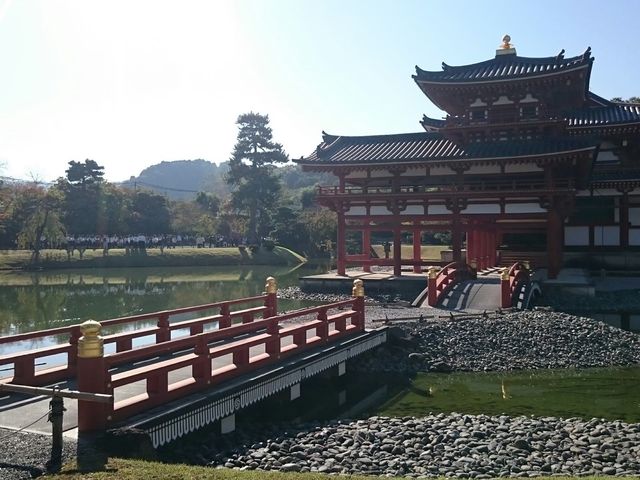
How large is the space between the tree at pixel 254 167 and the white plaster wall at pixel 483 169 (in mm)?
38077

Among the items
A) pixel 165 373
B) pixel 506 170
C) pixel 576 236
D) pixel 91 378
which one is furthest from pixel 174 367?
pixel 576 236

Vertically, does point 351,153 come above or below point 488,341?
above

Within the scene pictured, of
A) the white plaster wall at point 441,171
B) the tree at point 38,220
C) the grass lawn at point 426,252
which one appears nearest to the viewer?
the white plaster wall at point 441,171

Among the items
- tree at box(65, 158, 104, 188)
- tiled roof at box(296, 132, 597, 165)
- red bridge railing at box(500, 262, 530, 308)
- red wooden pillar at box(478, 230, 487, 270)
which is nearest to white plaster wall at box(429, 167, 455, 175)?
tiled roof at box(296, 132, 597, 165)

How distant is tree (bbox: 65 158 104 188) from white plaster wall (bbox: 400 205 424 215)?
43433 millimetres

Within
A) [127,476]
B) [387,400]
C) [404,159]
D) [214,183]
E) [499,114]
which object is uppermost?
[214,183]

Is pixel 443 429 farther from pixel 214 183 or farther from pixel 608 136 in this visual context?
pixel 214 183

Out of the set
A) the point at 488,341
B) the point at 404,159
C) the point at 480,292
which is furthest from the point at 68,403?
the point at 404,159

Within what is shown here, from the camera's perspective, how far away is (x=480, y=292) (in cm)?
2353

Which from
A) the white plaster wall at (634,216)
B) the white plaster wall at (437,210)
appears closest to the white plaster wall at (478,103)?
the white plaster wall at (437,210)

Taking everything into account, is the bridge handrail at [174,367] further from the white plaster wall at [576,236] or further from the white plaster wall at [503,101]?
the white plaster wall at [576,236]

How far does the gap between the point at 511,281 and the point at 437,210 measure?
7292 mm

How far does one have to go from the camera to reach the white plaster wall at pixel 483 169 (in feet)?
92.4

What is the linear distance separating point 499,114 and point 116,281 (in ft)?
90.3
